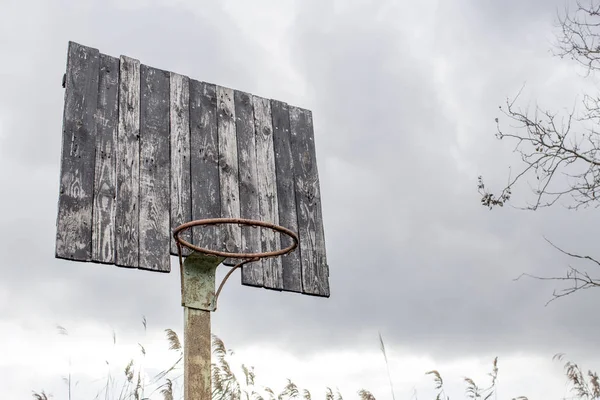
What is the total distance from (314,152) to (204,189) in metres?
1.09

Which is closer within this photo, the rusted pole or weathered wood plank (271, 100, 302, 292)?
the rusted pole

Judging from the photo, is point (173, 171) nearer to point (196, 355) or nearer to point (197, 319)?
point (197, 319)

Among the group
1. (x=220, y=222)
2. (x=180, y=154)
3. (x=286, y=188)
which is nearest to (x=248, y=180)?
(x=286, y=188)

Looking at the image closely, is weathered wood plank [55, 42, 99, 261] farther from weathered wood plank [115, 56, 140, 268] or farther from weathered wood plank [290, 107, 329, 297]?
weathered wood plank [290, 107, 329, 297]

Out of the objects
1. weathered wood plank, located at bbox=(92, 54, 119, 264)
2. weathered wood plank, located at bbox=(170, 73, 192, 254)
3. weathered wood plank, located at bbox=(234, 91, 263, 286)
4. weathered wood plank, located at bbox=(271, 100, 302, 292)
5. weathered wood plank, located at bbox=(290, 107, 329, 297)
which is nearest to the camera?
weathered wood plank, located at bbox=(92, 54, 119, 264)

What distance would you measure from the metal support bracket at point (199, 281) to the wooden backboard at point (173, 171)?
0.46 feet

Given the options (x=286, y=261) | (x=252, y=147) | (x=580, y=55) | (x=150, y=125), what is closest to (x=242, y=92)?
(x=252, y=147)

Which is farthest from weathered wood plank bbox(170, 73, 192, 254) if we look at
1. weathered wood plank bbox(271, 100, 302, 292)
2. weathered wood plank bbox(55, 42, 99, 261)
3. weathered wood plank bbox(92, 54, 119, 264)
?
weathered wood plank bbox(271, 100, 302, 292)

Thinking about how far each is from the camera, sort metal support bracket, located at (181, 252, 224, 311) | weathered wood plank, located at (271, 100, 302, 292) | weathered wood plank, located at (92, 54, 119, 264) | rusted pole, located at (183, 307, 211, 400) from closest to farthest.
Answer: rusted pole, located at (183, 307, 211, 400) < weathered wood plank, located at (92, 54, 119, 264) < metal support bracket, located at (181, 252, 224, 311) < weathered wood plank, located at (271, 100, 302, 292)

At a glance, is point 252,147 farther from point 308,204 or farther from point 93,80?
point 93,80

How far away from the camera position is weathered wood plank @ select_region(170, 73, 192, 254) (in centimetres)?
463

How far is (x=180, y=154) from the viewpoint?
15.8 ft

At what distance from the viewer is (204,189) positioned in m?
4.81

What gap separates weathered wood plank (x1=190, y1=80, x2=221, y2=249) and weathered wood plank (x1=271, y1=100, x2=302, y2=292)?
0.50 m
